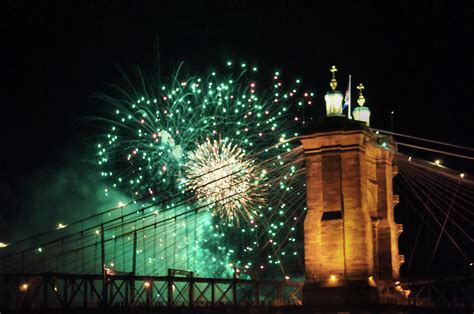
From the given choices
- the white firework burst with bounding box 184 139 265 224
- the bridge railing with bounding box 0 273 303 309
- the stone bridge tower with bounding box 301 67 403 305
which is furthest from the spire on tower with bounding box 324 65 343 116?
the bridge railing with bounding box 0 273 303 309

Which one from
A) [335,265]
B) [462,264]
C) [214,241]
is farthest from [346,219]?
[462,264]

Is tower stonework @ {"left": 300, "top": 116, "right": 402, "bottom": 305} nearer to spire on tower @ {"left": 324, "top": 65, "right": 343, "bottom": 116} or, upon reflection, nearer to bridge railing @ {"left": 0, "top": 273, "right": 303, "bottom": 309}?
A: spire on tower @ {"left": 324, "top": 65, "right": 343, "bottom": 116}

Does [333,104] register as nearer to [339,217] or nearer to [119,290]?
[339,217]

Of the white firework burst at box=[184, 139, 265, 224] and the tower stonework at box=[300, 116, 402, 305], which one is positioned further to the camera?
the white firework burst at box=[184, 139, 265, 224]

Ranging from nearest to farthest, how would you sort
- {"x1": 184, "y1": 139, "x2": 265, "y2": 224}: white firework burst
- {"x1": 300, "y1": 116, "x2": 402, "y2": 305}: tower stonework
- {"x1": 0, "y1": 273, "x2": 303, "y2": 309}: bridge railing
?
1. {"x1": 300, "y1": 116, "x2": 402, "y2": 305}: tower stonework
2. {"x1": 0, "y1": 273, "x2": 303, "y2": 309}: bridge railing
3. {"x1": 184, "y1": 139, "x2": 265, "y2": 224}: white firework burst

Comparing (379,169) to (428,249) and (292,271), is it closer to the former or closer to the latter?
(428,249)

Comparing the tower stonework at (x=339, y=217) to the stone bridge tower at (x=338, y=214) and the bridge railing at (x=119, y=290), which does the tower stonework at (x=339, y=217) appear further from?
the bridge railing at (x=119, y=290)

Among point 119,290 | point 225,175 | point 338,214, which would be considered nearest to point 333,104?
point 338,214

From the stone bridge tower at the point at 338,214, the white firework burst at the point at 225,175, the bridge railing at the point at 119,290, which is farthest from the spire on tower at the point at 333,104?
the bridge railing at the point at 119,290
